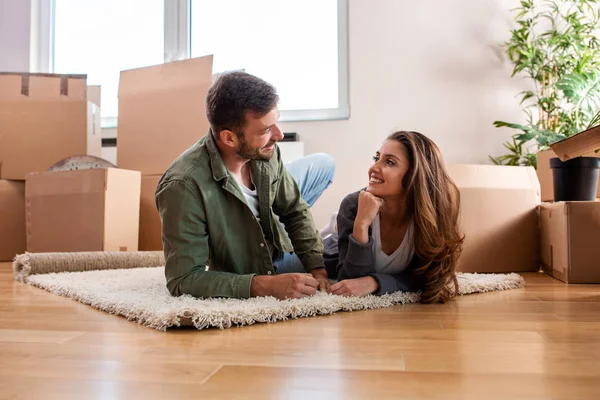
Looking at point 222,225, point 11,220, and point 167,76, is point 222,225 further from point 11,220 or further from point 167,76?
point 11,220

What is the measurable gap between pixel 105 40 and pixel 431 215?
2750mm

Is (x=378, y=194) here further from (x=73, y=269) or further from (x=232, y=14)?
(x=232, y=14)

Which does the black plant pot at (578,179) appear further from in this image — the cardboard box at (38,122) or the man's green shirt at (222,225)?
the cardboard box at (38,122)

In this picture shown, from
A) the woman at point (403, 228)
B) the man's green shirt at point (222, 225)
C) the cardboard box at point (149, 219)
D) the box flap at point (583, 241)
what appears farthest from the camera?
the cardboard box at point (149, 219)

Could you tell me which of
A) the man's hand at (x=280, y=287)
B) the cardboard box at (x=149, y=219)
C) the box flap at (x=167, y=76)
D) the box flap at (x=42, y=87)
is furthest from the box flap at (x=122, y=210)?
the man's hand at (x=280, y=287)

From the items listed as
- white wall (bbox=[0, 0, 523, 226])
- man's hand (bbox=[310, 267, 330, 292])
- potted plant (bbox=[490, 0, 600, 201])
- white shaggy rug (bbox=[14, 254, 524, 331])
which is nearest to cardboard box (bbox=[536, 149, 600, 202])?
potted plant (bbox=[490, 0, 600, 201])

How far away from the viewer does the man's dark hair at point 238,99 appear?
4.28ft

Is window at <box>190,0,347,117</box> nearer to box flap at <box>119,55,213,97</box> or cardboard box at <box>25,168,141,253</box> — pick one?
box flap at <box>119,55,213,97</box>

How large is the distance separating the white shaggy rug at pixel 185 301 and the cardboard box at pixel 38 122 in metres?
1.04

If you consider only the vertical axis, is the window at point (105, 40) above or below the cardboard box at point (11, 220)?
above

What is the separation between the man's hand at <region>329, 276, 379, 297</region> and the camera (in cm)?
132

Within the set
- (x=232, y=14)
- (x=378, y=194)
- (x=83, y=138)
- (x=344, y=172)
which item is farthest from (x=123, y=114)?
(x=378, y=194)

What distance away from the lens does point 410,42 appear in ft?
9.52

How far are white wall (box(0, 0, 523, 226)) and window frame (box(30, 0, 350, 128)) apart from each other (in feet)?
0.19
